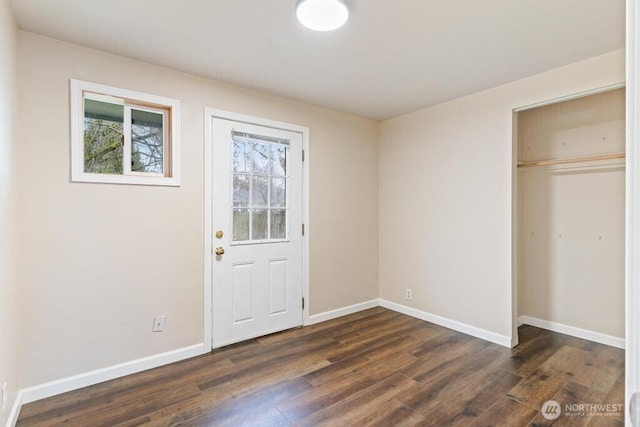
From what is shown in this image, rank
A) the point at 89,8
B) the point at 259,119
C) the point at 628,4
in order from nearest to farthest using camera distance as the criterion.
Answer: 1. the point at 628,4
2. the point at 89,8
3. the point at 259,119

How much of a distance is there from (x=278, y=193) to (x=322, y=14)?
185 centimetres

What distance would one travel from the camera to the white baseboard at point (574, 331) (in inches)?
117

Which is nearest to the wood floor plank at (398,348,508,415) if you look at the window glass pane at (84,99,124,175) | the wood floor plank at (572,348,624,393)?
the wood floor plank at (572,348,624,393)

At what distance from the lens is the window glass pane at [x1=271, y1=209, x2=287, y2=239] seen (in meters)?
3.41

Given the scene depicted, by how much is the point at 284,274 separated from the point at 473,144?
240 cm

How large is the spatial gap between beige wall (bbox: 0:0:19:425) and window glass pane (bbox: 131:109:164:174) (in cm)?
74

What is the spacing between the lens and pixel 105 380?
2.40 meters

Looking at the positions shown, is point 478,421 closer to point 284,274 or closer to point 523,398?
point 523,398

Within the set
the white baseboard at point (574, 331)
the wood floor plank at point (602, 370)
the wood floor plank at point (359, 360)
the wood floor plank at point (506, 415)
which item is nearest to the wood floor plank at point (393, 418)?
the wood floor plank at point (506, 415)

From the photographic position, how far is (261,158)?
329cm

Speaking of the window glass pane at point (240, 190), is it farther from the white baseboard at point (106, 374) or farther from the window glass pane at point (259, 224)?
the white baseboard at point (106, 374)

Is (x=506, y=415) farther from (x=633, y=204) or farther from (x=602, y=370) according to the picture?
(x=633, y=204)

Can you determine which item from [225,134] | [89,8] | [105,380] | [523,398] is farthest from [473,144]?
[105,380]

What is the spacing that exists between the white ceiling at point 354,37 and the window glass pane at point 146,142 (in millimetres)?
449
